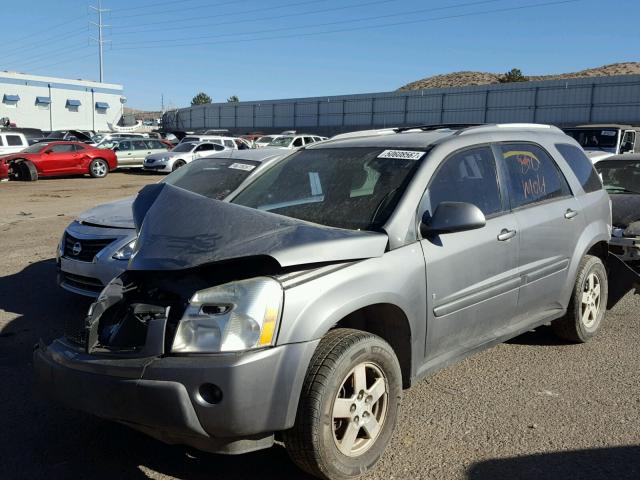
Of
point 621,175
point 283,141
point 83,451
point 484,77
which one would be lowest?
point 83,451

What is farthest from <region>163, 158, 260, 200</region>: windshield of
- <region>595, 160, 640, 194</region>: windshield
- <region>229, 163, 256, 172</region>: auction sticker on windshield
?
<region>595, 160, 640, 194</region>: windshield

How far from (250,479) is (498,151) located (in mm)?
2728

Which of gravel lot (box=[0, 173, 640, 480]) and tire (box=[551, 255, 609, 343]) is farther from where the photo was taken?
tire (box=[551, 255, 609, 343])

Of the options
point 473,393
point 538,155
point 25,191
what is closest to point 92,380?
point 473,393

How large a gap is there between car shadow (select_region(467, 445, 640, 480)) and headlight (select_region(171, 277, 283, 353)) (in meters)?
1.36

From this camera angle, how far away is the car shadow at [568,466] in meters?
3.23

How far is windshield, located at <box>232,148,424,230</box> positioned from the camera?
3.71m

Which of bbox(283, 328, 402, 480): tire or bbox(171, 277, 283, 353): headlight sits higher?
bbox(171, 277, 283, 353): headlight

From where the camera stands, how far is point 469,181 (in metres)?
4.13

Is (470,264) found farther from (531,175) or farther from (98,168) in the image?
(98,168)

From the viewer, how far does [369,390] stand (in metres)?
3.22

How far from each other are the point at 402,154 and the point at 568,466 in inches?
79.4

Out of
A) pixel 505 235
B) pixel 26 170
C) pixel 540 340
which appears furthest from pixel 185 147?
pixel 505 235

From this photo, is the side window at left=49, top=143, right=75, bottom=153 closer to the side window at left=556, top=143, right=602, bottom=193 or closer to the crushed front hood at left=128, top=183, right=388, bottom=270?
the side window at left=556, top=143, right=602, bottom=193
